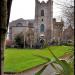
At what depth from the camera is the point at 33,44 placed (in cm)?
8225

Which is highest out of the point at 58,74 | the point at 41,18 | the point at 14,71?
the point at 41,18

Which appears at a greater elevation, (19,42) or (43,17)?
(43,17)

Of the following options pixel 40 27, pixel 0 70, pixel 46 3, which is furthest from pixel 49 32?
pixel 0 70

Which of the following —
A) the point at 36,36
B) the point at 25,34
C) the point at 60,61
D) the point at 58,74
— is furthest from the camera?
the point at 36,36

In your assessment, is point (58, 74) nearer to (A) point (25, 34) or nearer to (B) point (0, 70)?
(B) point (0, 70)

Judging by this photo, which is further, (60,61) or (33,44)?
(33,44)

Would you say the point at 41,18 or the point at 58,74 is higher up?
the point at 41,18

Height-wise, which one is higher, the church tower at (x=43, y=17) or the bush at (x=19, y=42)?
the church tower at (x=43, y=17)

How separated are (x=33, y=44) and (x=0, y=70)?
80074 millimetres

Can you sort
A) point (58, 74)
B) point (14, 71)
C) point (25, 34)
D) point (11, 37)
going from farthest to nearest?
1. point (11, 37)
2. point (25, 34)
3. point (14, 71)
4. point (58, 74)

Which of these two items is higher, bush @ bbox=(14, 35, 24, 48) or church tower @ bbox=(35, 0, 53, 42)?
church tower @ bbox=(35, 0, 53, 42)

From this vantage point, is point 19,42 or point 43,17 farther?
point 43,17

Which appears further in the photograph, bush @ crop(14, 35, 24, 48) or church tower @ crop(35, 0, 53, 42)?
church tower @ crop(35, 0, 53, 42)

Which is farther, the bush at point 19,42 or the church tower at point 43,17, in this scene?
the church tower at point 43,17
